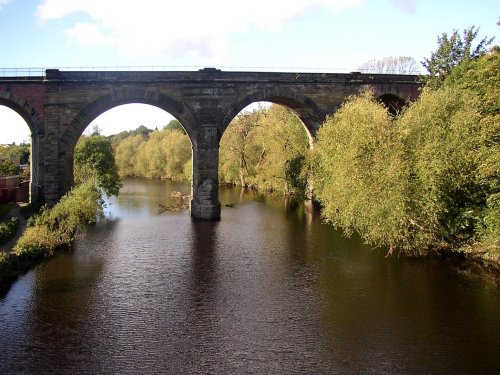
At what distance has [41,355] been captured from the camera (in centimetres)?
1182

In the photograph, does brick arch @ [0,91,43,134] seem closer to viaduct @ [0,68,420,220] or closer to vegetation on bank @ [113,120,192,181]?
viaduct @ [0,68,420,220]

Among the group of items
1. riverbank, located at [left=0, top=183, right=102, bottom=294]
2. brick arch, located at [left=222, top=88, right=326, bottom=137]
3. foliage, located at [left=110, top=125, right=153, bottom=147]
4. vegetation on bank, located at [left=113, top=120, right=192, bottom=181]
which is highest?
foliage, located at [left=110, top=125, right=153, bottom=147]

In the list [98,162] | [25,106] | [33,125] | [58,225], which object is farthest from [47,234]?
[98,162]

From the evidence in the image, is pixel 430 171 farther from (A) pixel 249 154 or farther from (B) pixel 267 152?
(A) pixel 249 154

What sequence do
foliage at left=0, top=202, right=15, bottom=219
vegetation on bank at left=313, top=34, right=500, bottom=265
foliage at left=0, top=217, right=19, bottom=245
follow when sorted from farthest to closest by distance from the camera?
1. foliage at left=0, top=202, right=15, bottom=219
2. foliage at left=0, top=217, right=19, bottom=245
3. vegetation on bank at left=313, top=34, right=500, bottom=265

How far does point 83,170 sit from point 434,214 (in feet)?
97.8

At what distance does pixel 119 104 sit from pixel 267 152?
23.0 metres

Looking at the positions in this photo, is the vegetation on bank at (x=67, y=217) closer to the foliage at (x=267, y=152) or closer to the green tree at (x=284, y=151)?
the green tree at (x=284, y=151)

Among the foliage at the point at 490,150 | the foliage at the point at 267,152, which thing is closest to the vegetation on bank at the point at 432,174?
the foliage at the point at 490,150

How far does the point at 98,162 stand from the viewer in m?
37.1

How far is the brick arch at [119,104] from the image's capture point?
29.6 meters

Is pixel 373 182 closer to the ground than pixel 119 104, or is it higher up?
closer to the ground

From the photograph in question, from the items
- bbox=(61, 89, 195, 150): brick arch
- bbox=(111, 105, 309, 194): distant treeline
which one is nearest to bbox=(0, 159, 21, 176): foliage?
bbox=(61, 89, 195, 150): brick arch

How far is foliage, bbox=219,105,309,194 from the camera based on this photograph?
141ft
